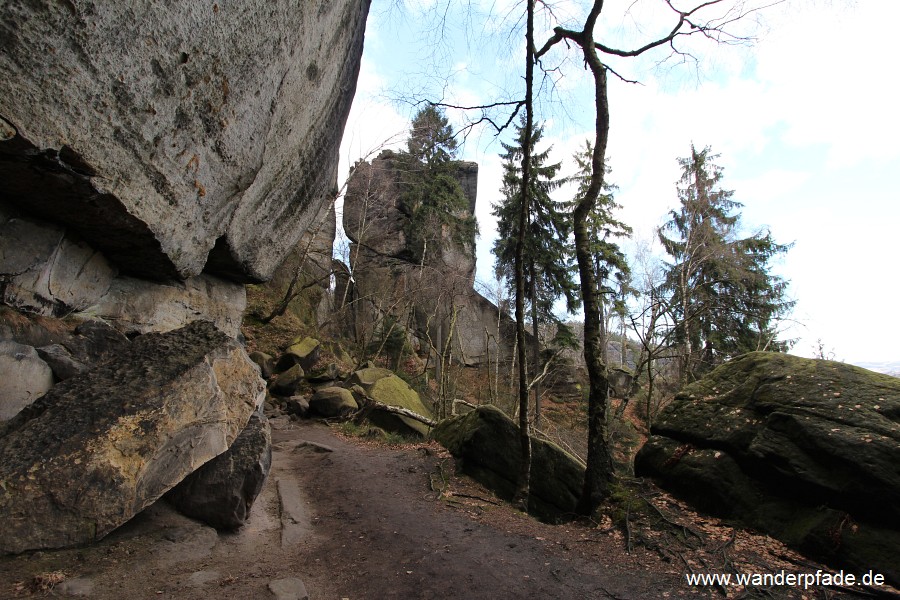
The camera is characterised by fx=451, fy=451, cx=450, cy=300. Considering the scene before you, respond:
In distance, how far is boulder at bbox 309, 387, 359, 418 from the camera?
493 inches

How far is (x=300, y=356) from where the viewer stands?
49.6 feet

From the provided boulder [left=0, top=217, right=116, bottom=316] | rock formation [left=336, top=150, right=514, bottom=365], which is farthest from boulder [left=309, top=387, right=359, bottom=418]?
boulder [left=0, top=217, right=116, bottom=316]

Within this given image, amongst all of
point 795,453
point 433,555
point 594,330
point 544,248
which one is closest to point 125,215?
point 433,555

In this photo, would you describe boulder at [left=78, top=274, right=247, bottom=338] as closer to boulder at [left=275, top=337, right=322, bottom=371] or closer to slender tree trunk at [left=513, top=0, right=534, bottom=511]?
slender tree trunk at [left=513, top=0, right=534, bottom=511]

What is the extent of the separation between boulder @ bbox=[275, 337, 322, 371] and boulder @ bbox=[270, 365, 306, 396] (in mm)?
662

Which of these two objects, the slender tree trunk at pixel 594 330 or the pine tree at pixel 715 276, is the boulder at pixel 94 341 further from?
the pine tree at pixel 715 276

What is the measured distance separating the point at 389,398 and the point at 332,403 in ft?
5.25

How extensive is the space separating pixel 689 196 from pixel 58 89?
68.5 feet

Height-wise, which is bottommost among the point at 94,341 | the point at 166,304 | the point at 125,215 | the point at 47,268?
the point at 94,341

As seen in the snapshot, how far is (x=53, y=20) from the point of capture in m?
3.33

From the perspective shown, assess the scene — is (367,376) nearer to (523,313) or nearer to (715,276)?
(523,313)

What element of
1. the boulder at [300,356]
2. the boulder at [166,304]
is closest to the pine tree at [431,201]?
→ the boulder at [300,356]

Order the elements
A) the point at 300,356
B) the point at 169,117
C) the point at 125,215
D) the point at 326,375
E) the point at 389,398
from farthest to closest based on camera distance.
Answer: the point at 300,356 → the point at 326,375 → the point at 389,398 → the point at 125,215 → the point at 169,117

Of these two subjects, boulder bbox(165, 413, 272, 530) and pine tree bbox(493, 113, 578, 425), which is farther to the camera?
pine tree bbox(493, 113, 578, 425)
